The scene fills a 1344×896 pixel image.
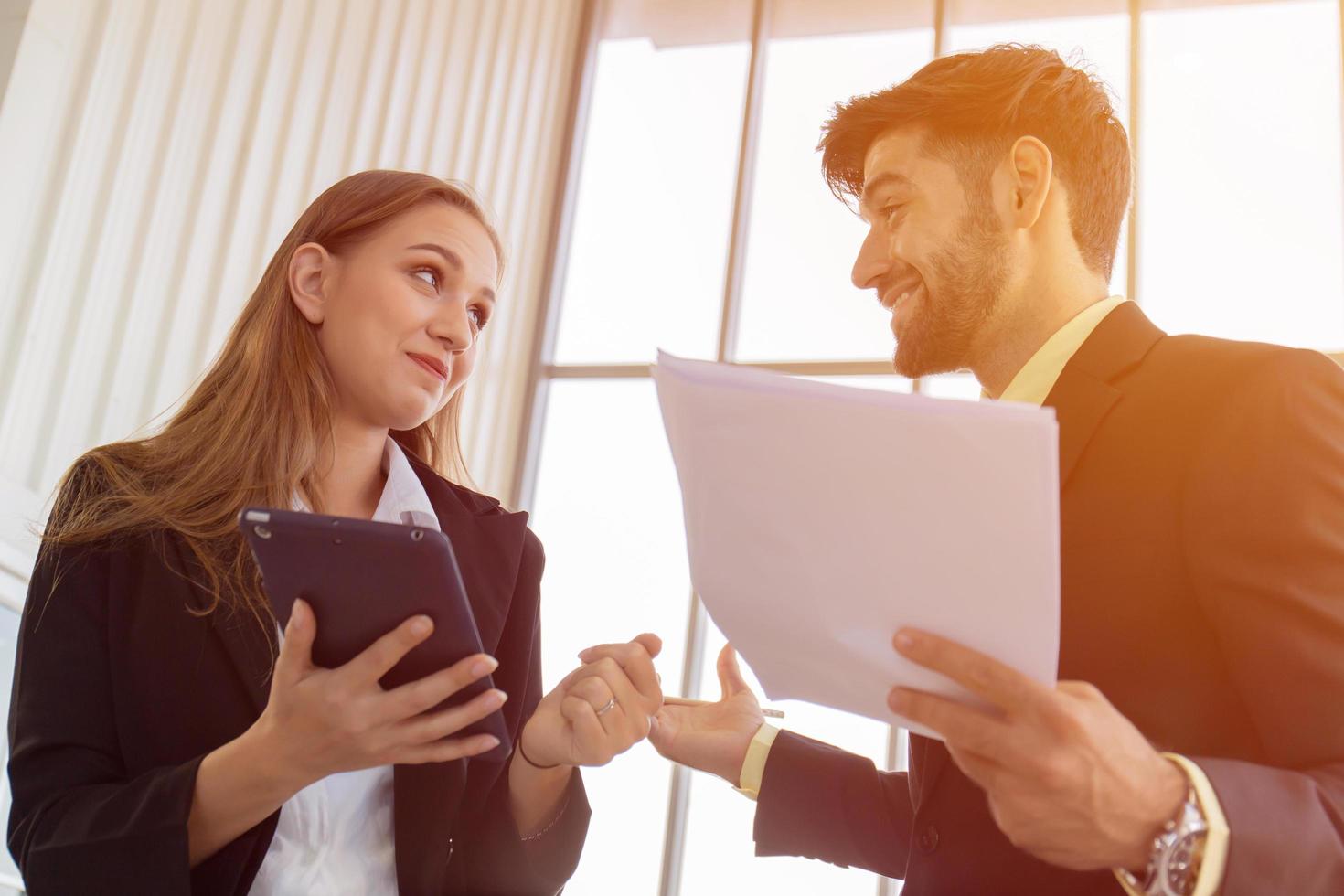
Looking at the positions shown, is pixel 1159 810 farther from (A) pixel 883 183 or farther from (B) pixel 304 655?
(A) pixel 883 183

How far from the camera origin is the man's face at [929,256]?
2006 millimetres

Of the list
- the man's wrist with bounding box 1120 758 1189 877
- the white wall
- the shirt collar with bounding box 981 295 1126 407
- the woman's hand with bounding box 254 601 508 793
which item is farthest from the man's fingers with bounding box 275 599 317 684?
the white wall

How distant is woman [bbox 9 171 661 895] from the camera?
4.46 feet

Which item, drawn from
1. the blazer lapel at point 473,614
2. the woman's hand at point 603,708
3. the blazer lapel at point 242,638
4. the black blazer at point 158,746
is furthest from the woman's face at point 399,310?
the woman's hand at point 603,708

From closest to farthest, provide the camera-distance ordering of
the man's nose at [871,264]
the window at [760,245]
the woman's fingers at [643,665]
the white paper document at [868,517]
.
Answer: the white paper document at [868,517] → the woman's fingers at [643,665] → the man's nose at [871,264] → the window at [760,245]

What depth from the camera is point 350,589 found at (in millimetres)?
1217

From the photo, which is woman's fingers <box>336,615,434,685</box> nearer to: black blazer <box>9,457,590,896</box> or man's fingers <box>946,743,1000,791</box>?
black blazer <box>9,457,590,896</box>

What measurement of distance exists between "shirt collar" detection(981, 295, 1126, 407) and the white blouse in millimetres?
927

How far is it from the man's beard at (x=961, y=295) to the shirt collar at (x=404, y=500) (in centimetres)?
86

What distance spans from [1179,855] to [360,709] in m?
0.79

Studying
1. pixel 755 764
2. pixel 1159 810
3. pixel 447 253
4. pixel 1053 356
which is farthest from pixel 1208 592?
pixel 447 253

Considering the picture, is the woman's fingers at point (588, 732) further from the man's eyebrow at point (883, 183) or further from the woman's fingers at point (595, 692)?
the man's eyebrow at point (883, 183)

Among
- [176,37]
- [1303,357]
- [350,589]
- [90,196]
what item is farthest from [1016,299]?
[176,37]

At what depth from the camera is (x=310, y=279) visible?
6.63 ft
